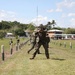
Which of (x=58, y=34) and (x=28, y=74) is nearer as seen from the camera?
(x=28, y=74)

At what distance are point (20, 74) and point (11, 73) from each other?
27.5 inches

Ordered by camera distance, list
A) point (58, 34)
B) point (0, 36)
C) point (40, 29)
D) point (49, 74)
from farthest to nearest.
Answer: point (58, 34)
point (0, 36)
point (40, 29)
point (49, 74)

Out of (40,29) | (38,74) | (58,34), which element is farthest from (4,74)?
(58,34)

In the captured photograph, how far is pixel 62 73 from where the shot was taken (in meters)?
13.6

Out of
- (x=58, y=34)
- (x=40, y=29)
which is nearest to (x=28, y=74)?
(x=40, y=29)

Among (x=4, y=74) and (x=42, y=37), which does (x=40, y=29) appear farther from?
(x=4, y=74)

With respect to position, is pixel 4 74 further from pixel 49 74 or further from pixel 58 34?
pixel 58 34

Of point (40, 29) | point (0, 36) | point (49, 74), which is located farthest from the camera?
point (0, 36)

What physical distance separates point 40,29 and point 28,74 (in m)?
7.38

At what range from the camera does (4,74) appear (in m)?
13.9

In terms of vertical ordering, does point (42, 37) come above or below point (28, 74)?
above

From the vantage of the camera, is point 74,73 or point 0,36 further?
point 0,36

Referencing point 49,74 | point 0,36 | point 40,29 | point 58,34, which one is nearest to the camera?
point 49,74

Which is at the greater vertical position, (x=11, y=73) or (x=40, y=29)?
(x=40, y=29)
